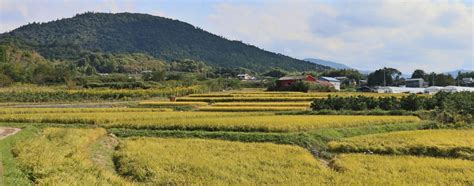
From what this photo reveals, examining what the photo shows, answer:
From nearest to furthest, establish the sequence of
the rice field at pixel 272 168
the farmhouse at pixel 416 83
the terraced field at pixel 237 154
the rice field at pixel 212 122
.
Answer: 1. the rice field at pixel 272 168
2. the terraced field at pixel 237 154
3. the rice field at pixel 212 122
4. the farmhouse at pixel 416 83

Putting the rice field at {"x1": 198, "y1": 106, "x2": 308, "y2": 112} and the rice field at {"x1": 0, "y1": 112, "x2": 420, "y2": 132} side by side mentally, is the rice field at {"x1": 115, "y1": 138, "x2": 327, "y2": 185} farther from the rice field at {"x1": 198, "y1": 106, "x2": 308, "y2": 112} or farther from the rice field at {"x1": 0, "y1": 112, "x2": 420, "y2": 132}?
the rice field at {"x1": 198, "y1": 106, "x2": 308, "y2": 112}

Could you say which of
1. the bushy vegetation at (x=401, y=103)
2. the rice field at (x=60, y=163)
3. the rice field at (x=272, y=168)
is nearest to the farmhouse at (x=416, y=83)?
the bushy vegetation at (x=401, y=103)

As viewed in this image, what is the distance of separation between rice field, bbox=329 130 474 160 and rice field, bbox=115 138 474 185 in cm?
147

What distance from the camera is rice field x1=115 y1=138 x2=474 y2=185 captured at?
13.1 metres

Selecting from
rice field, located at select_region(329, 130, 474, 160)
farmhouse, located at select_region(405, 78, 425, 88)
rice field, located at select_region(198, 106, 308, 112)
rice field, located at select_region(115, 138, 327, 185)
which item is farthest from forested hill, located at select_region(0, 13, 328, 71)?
rice field, located at select_region(115, 138, 327, 185)

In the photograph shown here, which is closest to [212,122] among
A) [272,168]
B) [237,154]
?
[237,154]

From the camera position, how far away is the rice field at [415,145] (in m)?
17.9

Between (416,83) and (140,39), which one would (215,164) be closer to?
(416,83)

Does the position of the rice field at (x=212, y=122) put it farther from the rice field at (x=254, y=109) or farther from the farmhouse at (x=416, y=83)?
the farmhouse at (x=416, y=83)

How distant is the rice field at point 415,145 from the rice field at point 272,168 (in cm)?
147

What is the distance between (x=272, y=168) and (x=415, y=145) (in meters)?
7.49

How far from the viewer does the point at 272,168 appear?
14539 millimetres

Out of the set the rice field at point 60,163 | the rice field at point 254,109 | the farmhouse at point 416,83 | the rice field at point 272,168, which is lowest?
the rice field at point 272,168

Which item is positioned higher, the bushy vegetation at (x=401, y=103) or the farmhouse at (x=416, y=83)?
the farmhouse at (x=416, y=83)
